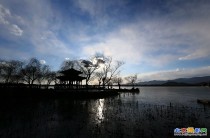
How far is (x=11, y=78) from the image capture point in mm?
80500

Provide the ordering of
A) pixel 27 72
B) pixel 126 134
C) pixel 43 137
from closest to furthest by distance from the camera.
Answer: pixel 43 137, pixel 126 134, pixel 27 72

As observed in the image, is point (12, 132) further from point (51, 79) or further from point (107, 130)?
point (51, 79)

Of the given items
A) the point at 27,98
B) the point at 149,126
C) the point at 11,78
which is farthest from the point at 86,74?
the point at 149,126

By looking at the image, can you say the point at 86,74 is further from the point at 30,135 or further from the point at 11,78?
the point at 30,135

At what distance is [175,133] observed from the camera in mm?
14305

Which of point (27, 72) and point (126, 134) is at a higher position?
point (27, 72)

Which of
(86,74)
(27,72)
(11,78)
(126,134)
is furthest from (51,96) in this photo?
(11,78)

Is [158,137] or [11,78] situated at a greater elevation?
[11,78]

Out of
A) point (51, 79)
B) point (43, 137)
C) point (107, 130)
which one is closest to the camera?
point (43, 137)

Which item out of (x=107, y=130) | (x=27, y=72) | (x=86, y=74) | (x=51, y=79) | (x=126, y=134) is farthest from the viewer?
(x=51, y=79)

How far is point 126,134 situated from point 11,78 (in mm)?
83154

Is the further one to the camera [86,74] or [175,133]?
[86,74]

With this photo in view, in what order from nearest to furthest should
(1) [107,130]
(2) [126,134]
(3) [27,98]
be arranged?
1. (2) [126,134]
2. (1) [107,130]
3. (3) [27,98]

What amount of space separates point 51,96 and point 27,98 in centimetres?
613
